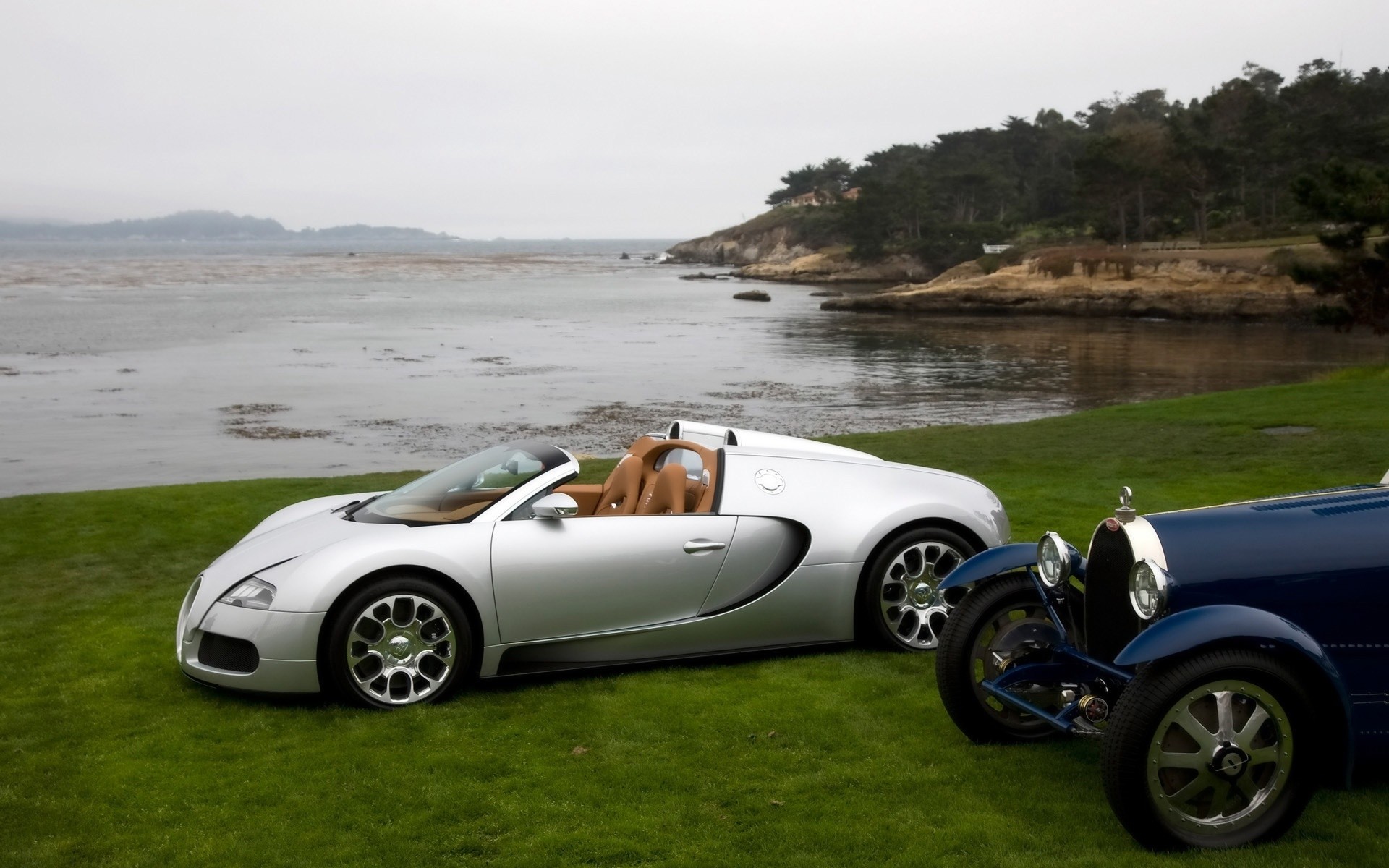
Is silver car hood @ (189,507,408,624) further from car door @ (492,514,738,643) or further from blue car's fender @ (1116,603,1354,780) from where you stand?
blue car's fender @ (1116,603,1354,780)

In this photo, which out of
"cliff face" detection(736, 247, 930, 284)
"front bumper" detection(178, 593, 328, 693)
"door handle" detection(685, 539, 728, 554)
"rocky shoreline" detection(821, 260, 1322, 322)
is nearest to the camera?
"front bumper" detection(178, 593, 328, 693)

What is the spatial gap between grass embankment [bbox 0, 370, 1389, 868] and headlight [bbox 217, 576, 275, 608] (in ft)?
1.89

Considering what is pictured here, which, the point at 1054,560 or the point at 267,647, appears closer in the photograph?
the point at 1054,560

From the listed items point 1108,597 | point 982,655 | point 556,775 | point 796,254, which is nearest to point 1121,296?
point 982,655

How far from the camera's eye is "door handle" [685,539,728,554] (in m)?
6.81

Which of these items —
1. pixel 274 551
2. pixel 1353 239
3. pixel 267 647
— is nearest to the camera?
pixel 267 647

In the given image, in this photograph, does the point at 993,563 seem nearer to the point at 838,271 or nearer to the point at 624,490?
the point at 624,490

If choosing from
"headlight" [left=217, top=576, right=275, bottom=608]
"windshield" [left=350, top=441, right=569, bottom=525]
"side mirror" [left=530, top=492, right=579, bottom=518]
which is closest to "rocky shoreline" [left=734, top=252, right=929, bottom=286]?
"windshield" [left=350, top=441, right=569, bottom=525]

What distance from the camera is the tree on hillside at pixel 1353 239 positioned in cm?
2862

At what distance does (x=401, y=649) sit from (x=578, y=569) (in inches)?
40.9

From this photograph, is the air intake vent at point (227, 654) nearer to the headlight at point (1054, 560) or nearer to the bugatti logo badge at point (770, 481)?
the bugatti logo badge at point (770, 481)

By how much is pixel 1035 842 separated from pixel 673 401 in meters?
29.4

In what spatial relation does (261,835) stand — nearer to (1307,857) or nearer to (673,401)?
(1307,857)

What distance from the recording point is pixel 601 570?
6652 millimetres
